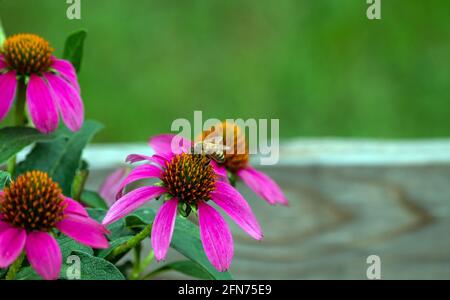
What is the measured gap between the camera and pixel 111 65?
2.51m

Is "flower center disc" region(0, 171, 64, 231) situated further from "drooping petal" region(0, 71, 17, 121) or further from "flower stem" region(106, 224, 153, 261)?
"drooping petal" region(0, 71, 17, 121)

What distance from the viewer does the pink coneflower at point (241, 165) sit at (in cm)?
90

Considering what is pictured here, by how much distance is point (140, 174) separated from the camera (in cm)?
71

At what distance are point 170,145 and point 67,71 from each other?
0.48 ft

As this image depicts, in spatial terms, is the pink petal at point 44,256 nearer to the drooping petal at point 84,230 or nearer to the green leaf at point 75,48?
the drooping petal at point 84,230

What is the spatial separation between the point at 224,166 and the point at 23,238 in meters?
0.34

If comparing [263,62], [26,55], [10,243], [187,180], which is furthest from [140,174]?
[263,62]

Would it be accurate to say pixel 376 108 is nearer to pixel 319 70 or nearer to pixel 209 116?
pixel 319 70

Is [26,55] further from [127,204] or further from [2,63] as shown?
[127,204]

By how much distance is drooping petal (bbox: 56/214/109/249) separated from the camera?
626 mm

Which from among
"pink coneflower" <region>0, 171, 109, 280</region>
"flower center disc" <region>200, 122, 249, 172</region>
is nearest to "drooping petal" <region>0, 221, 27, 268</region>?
"pink coneflower" <region>0, 171, 109, 280</region>

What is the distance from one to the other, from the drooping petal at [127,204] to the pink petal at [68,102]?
0.17 meters

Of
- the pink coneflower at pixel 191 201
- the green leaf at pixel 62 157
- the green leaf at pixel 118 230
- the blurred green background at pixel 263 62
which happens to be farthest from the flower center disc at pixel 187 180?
the blurred green background at pixel 263 62
